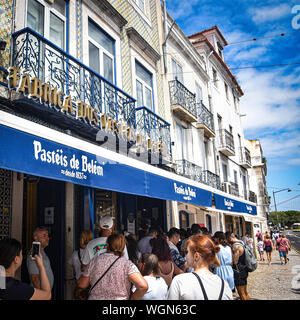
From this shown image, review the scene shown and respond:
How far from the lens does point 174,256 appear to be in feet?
16.5

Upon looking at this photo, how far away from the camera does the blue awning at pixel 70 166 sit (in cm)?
291

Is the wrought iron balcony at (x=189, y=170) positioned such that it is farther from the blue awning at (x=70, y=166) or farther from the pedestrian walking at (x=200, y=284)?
the pedestrian walking at (x=200, y=284)

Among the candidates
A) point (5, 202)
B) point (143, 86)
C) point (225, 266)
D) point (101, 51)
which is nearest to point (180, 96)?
point (143, 86)

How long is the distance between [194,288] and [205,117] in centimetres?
1382

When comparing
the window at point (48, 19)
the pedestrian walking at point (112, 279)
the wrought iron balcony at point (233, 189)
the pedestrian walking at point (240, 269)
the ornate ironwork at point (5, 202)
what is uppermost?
the window at point (48, 19)

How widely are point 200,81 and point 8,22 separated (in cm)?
1222

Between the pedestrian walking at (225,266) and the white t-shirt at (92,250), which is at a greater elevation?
the white t-shirt at (92,250)

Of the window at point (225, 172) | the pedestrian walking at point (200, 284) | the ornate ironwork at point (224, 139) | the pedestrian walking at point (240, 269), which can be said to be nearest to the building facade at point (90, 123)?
the pedestrian walking at point (240, 269)

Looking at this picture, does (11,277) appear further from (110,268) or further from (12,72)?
(12,72)

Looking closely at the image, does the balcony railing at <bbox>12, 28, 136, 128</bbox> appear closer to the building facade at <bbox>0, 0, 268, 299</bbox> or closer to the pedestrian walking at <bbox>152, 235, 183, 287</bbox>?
the building facade at <bbox>0, 0, 268, 299</bbox>

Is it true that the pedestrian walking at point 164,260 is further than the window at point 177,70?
No

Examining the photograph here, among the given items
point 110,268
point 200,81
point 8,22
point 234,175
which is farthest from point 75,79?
point 234,175

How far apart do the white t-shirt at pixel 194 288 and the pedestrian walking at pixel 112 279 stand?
2.95 feet
